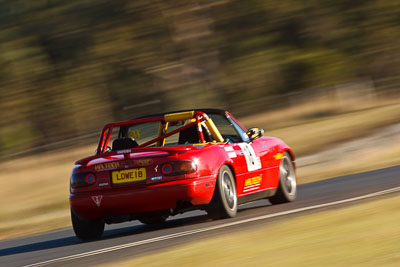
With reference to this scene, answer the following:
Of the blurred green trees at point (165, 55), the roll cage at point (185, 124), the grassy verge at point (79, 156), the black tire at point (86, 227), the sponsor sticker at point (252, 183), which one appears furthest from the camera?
the blurred green trees at point (165, 55)

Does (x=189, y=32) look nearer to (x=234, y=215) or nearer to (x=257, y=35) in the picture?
(x=257, y=35)

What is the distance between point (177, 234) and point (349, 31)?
35147 mm

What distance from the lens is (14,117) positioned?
4722 cm

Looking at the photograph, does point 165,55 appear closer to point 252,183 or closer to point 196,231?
point 252,183

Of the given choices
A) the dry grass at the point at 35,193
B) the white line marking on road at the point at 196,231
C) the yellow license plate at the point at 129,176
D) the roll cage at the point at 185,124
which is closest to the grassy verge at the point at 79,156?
the dry grass at the point at 35,193

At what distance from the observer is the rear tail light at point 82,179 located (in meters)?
9.17

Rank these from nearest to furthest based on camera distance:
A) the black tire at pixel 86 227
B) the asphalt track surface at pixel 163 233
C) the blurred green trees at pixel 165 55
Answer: the asphalt track surface at pixel 163 233
the black tire at pixel 86 227
the blurred green trees at pixel 165 55

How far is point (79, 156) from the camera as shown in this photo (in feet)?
100

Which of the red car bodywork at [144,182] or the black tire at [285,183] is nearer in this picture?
the red car bodywork at [144,182]

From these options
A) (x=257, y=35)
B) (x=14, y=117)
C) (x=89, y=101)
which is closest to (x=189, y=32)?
(x=257, y=35)

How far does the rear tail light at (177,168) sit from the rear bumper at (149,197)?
97 millimetres

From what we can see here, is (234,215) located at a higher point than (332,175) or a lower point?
higher

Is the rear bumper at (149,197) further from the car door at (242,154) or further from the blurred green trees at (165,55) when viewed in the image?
the blurred green trees at (165,55)

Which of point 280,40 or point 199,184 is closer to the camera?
point 199,184
